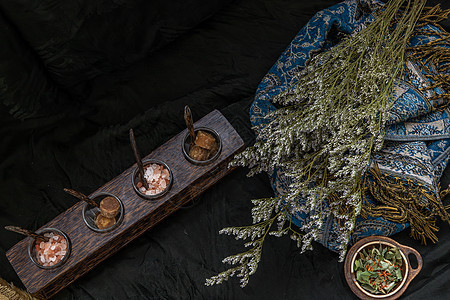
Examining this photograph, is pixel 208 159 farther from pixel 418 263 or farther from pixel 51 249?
pixel 418 263

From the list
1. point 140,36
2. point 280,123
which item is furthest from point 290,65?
point 140,36

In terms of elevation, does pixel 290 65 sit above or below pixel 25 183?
below

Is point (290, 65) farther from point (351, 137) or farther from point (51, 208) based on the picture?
point (51, 208)

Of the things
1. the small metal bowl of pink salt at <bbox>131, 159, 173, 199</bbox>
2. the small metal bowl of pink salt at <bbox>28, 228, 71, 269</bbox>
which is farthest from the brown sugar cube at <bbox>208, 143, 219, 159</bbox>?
the small metal bowl of pink salt at <bbox>28, 228, 71, 269</bbox>

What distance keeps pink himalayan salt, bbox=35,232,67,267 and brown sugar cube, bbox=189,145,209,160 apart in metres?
0.36

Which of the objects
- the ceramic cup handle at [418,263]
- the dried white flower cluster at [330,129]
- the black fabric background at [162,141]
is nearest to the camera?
the dried white flower cluster at [330,129]

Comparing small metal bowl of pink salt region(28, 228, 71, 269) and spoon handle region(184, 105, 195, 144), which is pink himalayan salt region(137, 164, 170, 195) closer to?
spoon handle region(184, 105, 195, 144)

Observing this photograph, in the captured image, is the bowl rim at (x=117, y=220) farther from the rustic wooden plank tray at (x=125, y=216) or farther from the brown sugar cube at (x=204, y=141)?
the brown sugar cube at (x=204, y=141)

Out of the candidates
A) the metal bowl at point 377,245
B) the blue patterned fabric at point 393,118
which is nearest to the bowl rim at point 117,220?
the blue patterned fabric at point 393,118

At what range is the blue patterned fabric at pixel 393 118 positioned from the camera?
1.00 metres

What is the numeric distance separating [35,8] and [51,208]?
52 centimetres

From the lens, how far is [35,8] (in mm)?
880

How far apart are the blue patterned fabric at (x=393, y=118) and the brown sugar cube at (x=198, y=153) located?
145 mm

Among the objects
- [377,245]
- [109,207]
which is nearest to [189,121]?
[109,207]
